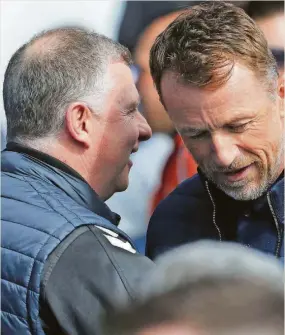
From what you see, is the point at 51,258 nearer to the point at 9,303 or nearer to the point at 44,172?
the point at 9,303

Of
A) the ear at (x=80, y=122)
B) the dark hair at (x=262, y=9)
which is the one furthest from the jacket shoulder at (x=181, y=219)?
the dark hair at (x=262, y=9)

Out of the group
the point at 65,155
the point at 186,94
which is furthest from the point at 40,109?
the point at 186,94

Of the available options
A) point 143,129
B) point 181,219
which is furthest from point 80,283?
point 143,129

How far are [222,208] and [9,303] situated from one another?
2.27 feet

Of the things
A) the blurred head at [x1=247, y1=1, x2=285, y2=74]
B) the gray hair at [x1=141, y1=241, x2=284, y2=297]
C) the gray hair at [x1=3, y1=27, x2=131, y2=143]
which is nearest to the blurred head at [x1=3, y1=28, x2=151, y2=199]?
the gray hair at [x1=3, y1=27, x2=131, y2=143]

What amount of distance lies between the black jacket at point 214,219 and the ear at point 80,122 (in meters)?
0.33

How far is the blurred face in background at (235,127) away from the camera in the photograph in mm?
1888

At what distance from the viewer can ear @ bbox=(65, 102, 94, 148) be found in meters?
1.94

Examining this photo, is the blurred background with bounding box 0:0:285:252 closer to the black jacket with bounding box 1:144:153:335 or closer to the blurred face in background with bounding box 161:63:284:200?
the blurred face in background with bounding box 161:63:284:200

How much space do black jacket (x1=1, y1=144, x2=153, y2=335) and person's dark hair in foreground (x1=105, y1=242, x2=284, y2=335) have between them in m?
0.44

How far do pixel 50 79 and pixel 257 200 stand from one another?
60 cm

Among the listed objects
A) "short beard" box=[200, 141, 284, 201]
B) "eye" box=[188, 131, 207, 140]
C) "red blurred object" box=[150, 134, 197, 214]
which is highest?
"eye" box=[188, 131, 207, 140]

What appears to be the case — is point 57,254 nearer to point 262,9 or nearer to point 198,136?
point 198,136

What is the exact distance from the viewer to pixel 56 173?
1795 mm
